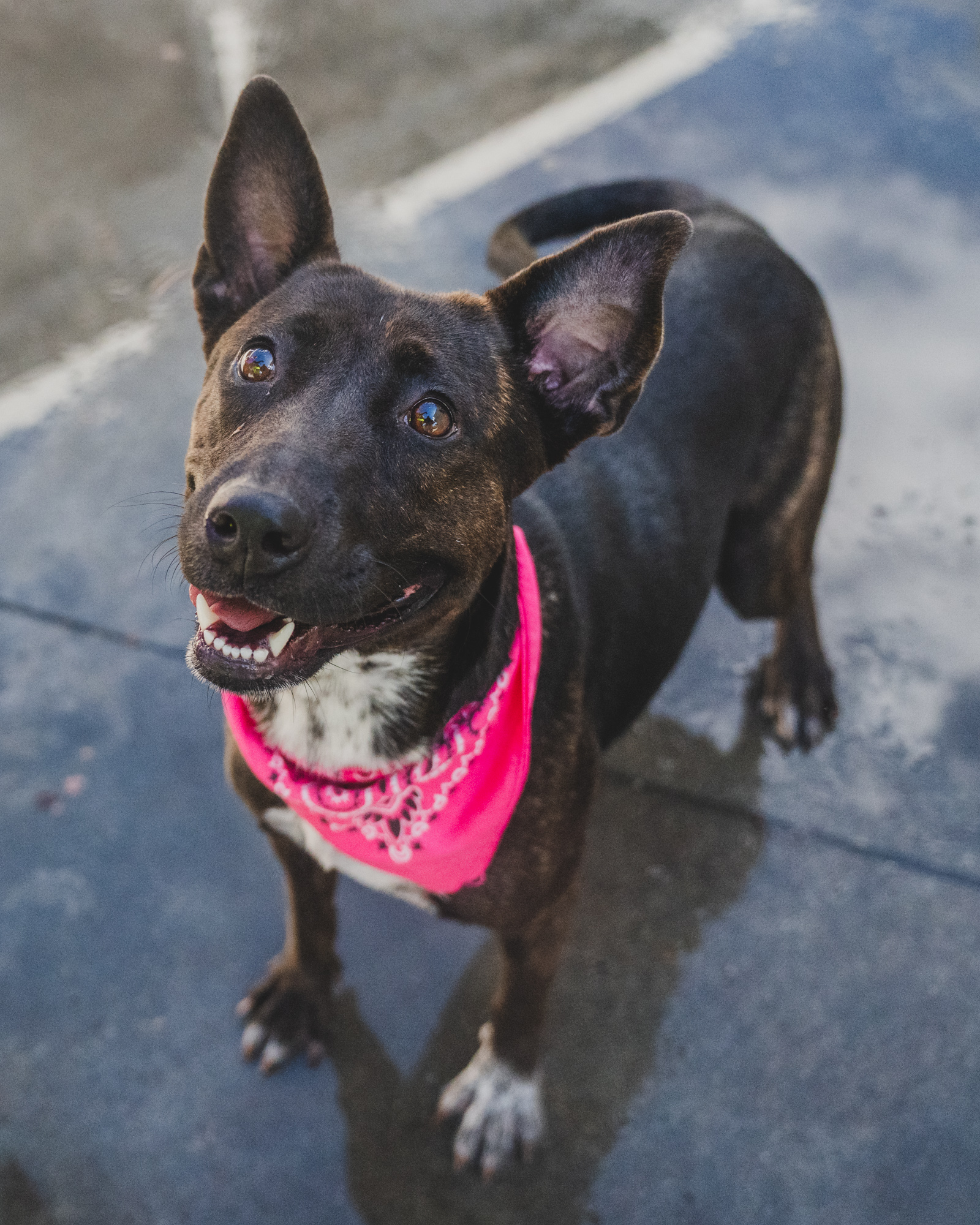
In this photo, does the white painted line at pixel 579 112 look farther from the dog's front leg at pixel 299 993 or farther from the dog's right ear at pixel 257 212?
the dog's front leg at pixel 299 993

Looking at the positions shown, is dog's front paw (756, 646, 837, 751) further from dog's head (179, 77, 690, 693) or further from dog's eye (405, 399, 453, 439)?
dog's eye (405, 399, 453, 439)

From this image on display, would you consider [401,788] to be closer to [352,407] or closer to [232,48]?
[352,407]

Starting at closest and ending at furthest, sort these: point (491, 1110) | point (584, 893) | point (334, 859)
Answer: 1. point (334, 859)
2. point (491, 1110)
3. point (584, 893)

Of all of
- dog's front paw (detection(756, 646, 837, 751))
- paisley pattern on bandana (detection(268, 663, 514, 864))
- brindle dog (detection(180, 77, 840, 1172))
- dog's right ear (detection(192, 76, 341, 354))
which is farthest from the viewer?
dog's front paw (detection(756, 646, 837, 751))

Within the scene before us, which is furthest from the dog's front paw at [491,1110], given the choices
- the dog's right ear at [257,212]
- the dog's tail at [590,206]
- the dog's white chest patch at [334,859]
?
the dog's tail at [590,206]

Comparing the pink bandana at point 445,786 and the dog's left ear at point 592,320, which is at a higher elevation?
the dog's left ear at point 592,320

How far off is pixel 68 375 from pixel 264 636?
296 centimetres

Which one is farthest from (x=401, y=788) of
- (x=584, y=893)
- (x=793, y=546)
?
(x=793, y=546)

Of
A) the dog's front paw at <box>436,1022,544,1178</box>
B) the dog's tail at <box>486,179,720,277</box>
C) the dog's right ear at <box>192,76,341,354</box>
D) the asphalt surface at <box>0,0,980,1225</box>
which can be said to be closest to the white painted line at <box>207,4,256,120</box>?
the asphalt surface at <box>0,0,980,1225</box>

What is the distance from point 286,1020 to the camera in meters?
2.94

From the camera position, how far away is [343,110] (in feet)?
18.3

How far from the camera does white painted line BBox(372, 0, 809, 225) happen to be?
522 cm

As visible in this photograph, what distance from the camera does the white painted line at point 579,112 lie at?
205 inches

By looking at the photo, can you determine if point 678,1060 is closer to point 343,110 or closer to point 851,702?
point 851,702
